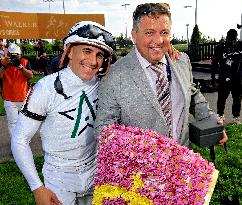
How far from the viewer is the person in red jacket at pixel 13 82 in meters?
6.61

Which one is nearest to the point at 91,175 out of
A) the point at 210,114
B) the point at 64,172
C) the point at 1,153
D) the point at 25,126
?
the point at 64,172

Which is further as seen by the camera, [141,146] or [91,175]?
[91,175]

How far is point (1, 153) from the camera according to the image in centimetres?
709

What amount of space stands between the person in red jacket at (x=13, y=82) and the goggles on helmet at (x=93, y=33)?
4.59 metres

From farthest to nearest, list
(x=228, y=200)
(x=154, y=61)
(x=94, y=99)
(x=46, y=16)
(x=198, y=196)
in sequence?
(x=46, y=16)
(x=228, y=200)
(x=94, y=99)
(x=154, y=61)
(x=198, y=196)

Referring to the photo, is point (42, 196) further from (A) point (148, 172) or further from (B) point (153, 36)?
(B) point (153, 36)

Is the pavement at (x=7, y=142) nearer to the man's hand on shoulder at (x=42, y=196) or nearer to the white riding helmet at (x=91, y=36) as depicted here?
the man's hand on shoulder at (x=42, y=196)

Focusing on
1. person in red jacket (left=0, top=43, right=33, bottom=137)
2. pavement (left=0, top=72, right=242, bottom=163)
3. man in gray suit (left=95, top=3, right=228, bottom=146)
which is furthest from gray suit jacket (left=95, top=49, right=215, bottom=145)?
pavement (left=0, top=72, right=242, bottom=163)

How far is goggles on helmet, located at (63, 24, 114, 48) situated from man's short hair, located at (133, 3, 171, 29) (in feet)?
0.77

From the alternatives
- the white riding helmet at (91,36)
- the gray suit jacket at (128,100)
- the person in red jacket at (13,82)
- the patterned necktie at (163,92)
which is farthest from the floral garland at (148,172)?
the person in red jacket at (13,82)

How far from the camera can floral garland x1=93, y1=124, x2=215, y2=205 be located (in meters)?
1.72

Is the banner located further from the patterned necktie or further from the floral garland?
the floral garland

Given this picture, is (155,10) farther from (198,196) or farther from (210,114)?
(198,196)

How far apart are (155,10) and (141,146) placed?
881mm
